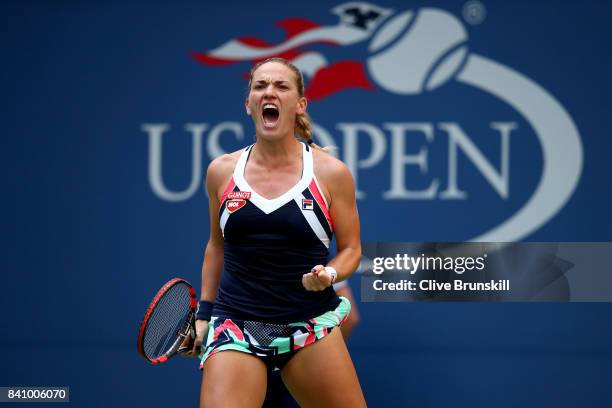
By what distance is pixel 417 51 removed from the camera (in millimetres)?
5324

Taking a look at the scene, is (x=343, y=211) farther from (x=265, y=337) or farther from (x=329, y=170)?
(x=265, y=337)

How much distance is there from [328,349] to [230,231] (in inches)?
21.6

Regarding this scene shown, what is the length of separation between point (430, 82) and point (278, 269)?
221cm

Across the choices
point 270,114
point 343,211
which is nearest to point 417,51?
point 270,114

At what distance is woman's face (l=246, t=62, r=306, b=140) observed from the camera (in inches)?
141

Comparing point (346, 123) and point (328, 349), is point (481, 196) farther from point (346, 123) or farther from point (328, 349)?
point (328, 349)

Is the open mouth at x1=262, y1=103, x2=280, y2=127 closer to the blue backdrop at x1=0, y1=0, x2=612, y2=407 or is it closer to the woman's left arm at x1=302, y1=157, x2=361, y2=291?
the woman's left arm at x1=302, y1=157, x2=361, y2=291

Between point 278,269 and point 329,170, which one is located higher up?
point 329,170

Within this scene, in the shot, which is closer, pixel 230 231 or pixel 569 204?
pixel 230 231

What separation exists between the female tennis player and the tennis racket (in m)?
0.06

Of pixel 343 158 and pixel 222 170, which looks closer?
pixel 222 170

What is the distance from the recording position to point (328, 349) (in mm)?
3445

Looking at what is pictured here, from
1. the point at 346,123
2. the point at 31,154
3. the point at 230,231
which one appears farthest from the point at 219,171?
the point at 31,154

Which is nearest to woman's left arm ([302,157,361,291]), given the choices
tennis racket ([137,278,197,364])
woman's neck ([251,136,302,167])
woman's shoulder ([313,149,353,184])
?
woman's shoulder ([313,149,353,184])
